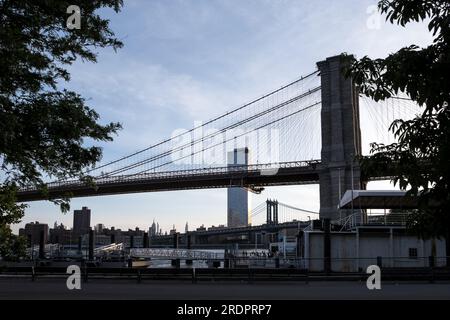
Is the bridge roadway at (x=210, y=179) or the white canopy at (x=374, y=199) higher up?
the bridge roadway at (x=210, y=179)

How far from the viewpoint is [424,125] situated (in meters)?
5.53

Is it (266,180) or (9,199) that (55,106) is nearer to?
(9,199)

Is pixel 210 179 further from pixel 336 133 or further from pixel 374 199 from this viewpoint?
pixel 374 199

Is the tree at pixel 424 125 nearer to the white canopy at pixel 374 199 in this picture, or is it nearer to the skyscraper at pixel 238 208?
the white canopy at pixel 374 199

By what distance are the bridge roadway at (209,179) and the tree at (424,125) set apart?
66439 mm

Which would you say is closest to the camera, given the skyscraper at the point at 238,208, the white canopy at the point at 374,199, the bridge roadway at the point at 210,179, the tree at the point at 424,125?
the tree at the point at 424,125

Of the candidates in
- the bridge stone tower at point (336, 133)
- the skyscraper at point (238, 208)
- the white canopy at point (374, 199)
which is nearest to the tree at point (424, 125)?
the white canopy at point (374, 199)

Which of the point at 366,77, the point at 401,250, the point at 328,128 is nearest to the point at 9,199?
the point at 366,77

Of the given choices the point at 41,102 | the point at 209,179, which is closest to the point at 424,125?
the point at 41,102

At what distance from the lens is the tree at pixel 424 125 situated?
5297mm

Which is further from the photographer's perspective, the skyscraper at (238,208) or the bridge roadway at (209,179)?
the skyscraper at (238,208)

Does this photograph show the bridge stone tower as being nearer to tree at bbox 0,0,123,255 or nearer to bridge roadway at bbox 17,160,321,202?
bridge roadway at bbox 17,160,321,202

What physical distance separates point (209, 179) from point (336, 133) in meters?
18.6

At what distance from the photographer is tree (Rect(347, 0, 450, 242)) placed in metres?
5.30
